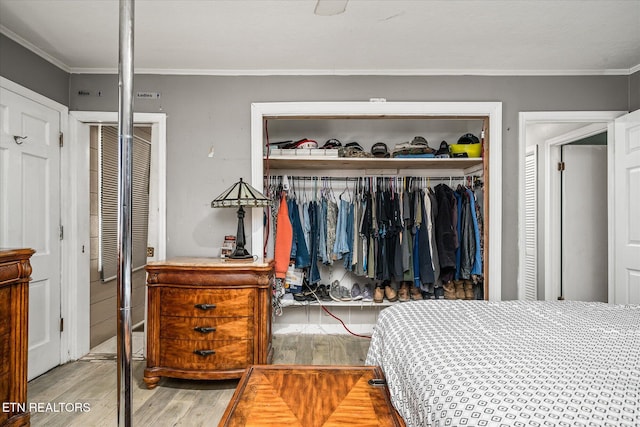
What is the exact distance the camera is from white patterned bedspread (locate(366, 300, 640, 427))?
2.70 ft

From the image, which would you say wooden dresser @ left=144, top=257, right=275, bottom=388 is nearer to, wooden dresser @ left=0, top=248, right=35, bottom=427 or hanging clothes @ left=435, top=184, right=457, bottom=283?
wooden dresser @ left=0, top=248, right=35, bottom=427

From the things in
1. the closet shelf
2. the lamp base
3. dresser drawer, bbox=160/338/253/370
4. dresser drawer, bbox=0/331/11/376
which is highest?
the closet shelf

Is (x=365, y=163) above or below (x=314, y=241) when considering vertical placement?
above

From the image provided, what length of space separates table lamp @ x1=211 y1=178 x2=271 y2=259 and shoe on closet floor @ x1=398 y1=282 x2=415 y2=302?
5.29 feet

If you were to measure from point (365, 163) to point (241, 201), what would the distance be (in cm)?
147

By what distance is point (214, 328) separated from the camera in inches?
97.8

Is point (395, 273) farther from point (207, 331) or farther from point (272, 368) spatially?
point (272, 368)

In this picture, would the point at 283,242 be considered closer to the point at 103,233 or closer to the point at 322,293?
the point at 322,293

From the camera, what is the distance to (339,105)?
10.1 feet

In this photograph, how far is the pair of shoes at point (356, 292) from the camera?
3.75 metres

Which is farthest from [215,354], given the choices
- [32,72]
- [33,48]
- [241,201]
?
[33,48]

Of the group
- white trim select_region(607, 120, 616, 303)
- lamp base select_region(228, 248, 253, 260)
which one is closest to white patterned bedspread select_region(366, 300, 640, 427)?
lamp base select_region(228, 248, 253, 260)

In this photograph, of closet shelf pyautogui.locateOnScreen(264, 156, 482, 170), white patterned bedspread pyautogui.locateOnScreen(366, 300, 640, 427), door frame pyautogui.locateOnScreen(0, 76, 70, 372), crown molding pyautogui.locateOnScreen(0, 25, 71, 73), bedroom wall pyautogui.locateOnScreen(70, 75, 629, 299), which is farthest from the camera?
closet shelf pyautogui.locateOnScreen(264, 156, 482, 170)

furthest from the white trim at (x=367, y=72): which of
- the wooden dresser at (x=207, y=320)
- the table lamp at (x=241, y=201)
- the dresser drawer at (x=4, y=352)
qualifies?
the dresser drawer at (x=4, y=352)
